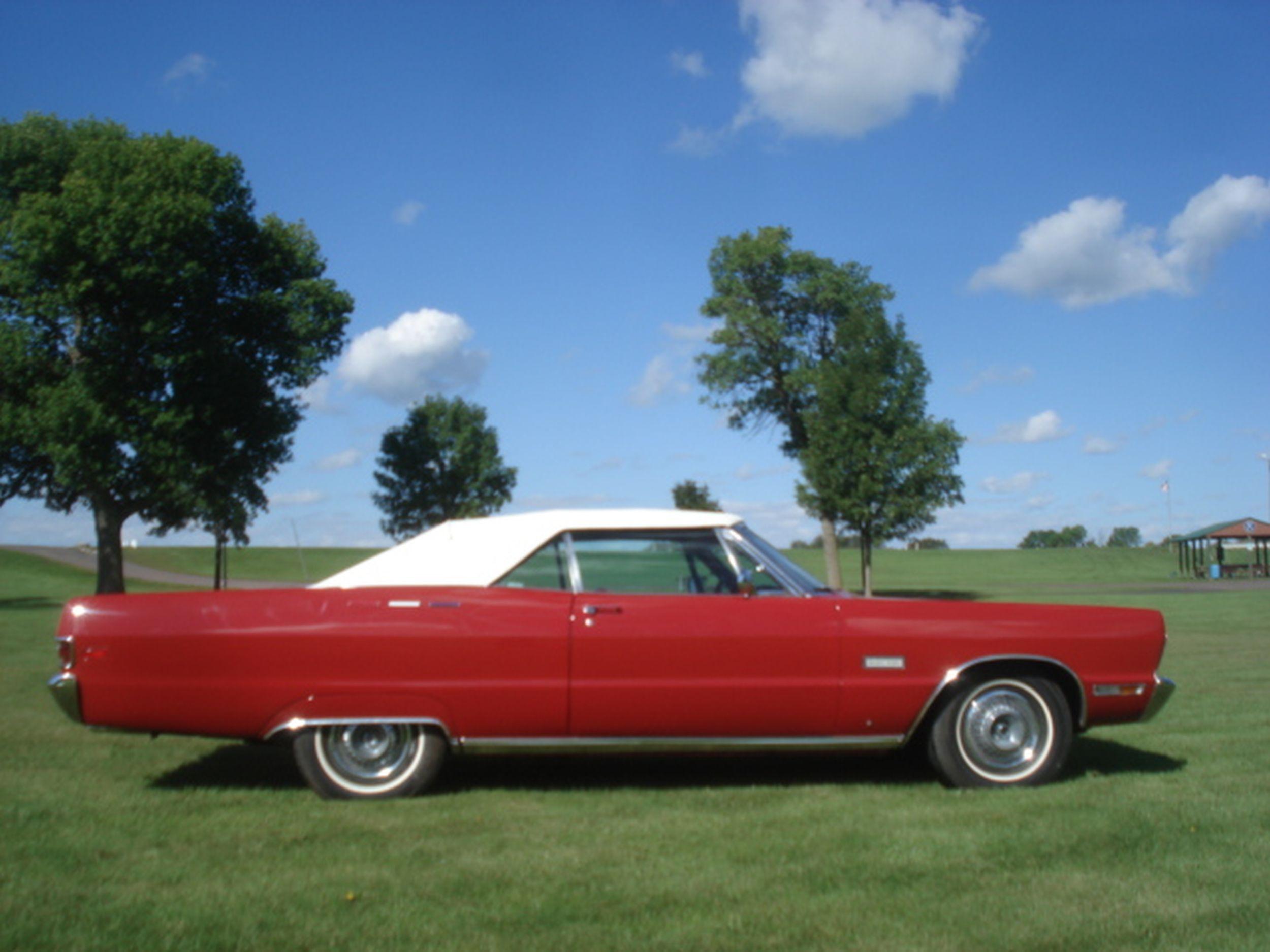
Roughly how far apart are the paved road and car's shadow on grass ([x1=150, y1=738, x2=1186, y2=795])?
40688mm

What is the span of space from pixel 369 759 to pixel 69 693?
55.9 inches

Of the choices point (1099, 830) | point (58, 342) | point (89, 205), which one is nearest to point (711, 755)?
point (1099, 830)

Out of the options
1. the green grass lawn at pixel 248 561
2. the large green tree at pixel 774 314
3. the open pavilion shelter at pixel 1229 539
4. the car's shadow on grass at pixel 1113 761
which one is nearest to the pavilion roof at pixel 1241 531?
the open pavilion shelter at pixel 1229 539

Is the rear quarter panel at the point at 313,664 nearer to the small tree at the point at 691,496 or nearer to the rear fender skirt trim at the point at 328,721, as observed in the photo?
the rear fender skirt trim at the point at 328,721

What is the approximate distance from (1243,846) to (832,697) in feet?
6.09

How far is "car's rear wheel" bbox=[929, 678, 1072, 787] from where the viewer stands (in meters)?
6.23

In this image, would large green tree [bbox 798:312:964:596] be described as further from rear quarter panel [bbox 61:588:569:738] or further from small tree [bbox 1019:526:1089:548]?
small tree [bbox 1019:526:1089:548]

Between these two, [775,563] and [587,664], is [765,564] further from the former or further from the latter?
[587,664]

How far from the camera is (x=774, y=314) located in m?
48.9

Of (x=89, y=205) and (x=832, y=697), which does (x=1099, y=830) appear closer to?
(x=832, y=697)

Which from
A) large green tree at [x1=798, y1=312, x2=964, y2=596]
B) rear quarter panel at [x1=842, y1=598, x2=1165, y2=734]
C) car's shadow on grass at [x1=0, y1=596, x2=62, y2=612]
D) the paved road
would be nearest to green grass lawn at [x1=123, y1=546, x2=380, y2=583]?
the paved road

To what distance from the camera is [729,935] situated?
12.8ft

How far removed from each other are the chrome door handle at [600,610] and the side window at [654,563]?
158 mm

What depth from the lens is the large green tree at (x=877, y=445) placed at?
37.2 m
